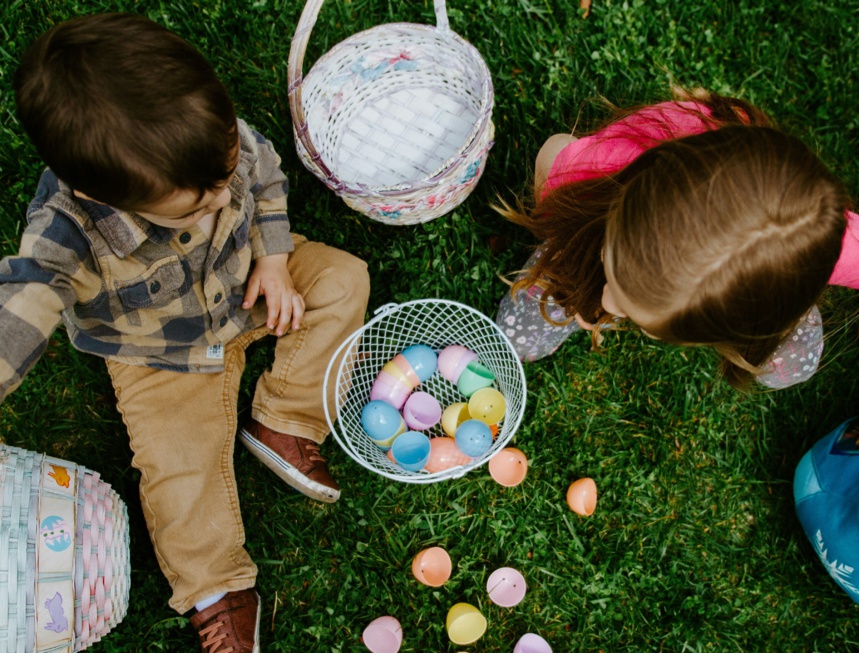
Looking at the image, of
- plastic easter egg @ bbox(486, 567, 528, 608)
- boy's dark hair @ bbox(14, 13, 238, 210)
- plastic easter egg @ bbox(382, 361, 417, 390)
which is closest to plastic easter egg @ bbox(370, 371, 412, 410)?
plastic easter egg @ bbox(382, 361, 417, 390)

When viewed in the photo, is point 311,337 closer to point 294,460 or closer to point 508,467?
point 294,460

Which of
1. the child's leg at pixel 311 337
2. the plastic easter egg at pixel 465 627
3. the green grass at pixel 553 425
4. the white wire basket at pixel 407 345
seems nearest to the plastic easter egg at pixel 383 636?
the green grass at pixel 553 425

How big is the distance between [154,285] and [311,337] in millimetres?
459

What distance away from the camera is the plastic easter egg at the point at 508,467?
1948mm

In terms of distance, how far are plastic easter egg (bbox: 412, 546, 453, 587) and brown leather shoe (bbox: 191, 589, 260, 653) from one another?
46 centimetres

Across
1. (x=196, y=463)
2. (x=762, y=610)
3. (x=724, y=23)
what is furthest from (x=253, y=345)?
(x=724, y=23)

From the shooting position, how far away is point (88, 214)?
137cm

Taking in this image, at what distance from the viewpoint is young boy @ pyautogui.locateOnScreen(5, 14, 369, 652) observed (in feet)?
3.69

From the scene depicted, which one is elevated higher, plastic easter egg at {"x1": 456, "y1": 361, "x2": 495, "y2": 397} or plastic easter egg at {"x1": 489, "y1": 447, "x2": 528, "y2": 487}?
plastic easter egg at {"x1": 456, "y1": 361, "x2": 495, "y2": 397}

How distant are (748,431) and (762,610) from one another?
527 millimetres

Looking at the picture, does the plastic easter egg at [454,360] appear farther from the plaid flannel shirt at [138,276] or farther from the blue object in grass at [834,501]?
the blue object in grass at [834,501]

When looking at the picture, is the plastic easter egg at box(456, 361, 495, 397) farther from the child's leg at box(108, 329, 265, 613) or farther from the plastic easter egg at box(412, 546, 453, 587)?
the child's leg at box(108, 329, 265, 613)

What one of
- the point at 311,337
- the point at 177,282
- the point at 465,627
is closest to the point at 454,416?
the point at 311,337

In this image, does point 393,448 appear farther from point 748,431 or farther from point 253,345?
point 748,431
